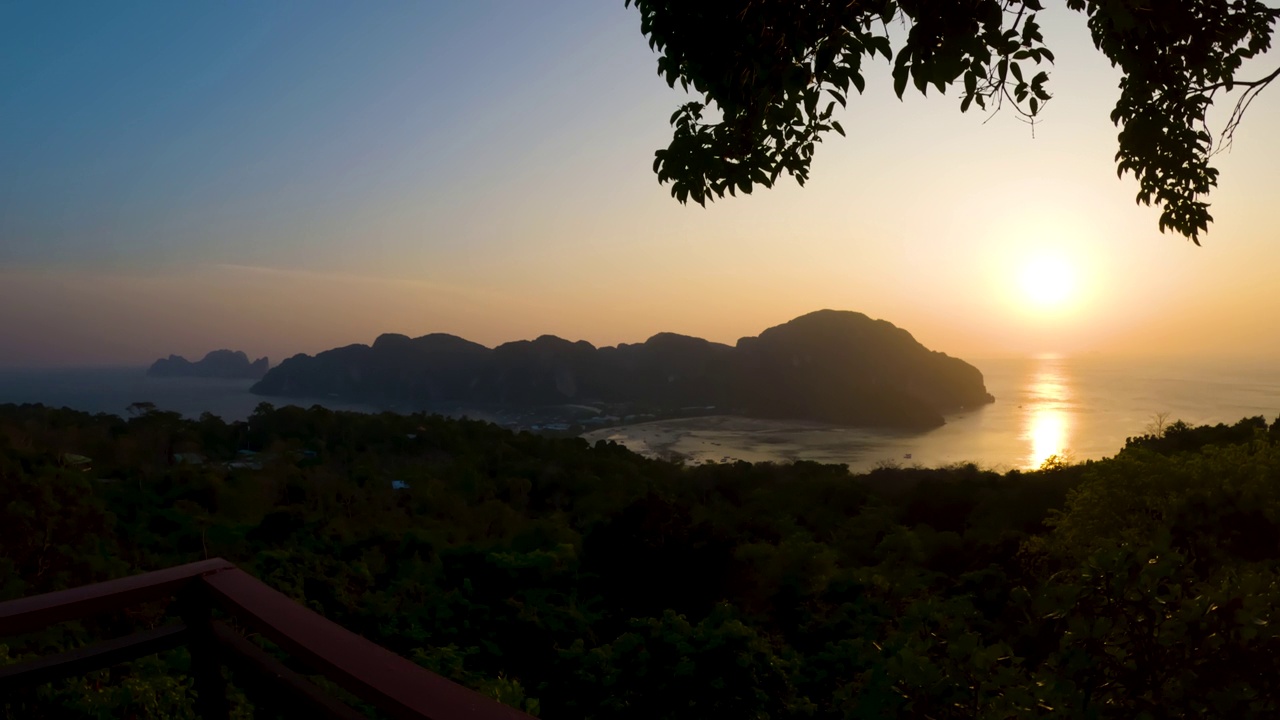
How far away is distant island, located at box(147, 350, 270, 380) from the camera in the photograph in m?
79.1

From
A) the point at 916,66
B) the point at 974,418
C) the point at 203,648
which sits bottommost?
the point at 974,418

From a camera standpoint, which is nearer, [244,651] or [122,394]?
[244,651]

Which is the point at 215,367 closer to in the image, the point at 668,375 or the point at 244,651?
the point at 668,375

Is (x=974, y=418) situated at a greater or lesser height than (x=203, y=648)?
lesser

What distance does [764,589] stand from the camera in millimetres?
8211

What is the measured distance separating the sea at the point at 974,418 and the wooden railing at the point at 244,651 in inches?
1309

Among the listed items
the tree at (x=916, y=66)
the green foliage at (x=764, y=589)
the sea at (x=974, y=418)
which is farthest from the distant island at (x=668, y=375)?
the tree at (x=916, y=66)

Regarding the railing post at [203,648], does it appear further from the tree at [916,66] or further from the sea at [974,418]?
the sea at [974,418]

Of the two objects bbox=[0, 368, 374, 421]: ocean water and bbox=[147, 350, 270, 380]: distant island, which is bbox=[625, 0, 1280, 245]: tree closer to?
bbox=[0, 368, 374, 421]: ocean water

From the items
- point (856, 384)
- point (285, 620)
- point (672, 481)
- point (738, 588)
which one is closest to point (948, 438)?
point (856, 384)

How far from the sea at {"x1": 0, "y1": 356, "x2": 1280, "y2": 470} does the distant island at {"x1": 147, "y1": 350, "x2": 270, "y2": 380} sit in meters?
8.36

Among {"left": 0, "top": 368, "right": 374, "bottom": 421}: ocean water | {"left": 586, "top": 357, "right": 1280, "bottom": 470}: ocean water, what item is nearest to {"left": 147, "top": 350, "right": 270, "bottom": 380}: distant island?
{"left": 0, "top": 368, "right": 374, "bottom": 421}: ocean water

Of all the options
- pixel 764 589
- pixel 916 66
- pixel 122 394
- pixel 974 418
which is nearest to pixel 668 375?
pixel 974 418

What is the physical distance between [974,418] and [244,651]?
215 ft
